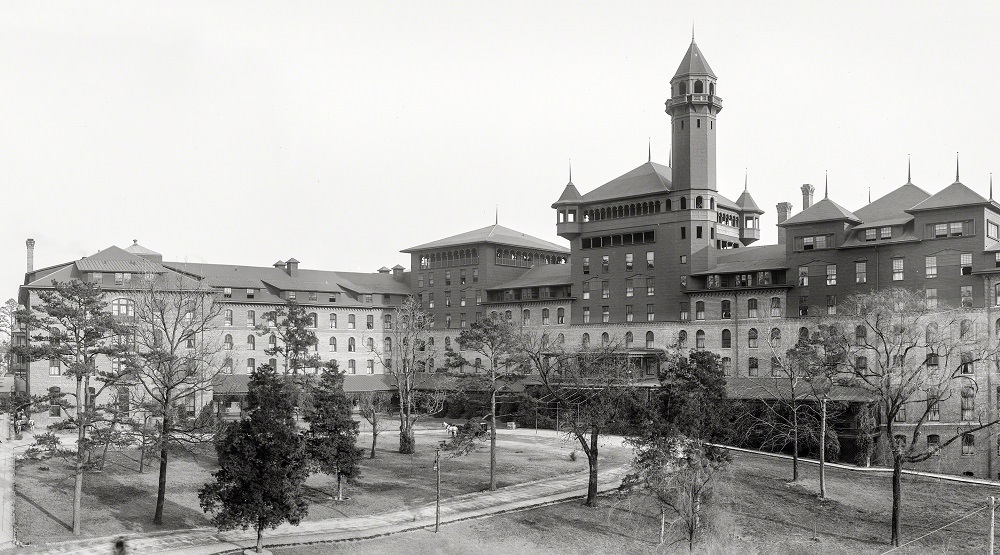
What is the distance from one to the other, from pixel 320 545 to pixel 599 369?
66.9 ft

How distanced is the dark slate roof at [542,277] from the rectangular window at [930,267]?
35329mm

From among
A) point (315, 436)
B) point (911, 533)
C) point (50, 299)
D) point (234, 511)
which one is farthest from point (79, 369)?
point (911, 533)

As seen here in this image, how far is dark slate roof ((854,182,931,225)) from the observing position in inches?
2830

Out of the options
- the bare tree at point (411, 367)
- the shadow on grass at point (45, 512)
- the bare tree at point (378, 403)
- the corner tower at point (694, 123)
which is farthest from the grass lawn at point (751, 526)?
the corner tower at point (694, 123)

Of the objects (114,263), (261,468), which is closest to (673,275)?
(261,468)

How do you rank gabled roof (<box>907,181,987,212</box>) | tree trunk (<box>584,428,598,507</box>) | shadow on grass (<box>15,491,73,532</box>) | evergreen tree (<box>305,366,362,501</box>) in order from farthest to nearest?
gabled roof (<box>907,181,987,212</box>) < tree trunk (<box>584,428,598,507</box>) < evergreen tree (<box>305,366,362,501</box>) < shadow on grass (<box>15,491,73,532</box>)

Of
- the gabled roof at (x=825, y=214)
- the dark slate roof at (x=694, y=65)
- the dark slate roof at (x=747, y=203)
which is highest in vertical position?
the dark slate roof at (x=694, y=65)

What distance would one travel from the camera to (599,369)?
2101 inches

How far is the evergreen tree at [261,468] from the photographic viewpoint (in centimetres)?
3934

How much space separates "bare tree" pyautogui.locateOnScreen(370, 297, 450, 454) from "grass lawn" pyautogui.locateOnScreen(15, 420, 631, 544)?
2.75 meters

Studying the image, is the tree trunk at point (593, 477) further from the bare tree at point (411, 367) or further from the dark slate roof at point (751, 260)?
the dark slate roof at point (751, 260)

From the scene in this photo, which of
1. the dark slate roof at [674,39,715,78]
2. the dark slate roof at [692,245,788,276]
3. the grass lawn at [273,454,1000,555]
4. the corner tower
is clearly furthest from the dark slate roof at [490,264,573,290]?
the grass lawn at [273,454,1000,555]

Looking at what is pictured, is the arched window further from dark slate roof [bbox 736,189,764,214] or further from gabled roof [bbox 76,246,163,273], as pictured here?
dark slate roof [bbox 736,189,764,214]

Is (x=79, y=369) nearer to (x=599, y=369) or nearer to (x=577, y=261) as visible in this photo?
(x=599, y=369)
